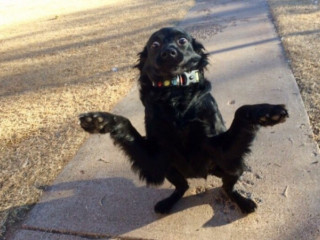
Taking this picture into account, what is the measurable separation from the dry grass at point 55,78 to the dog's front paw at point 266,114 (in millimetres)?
1719

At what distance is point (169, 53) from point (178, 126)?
42cm

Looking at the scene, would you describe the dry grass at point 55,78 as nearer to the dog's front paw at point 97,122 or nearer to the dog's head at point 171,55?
the dog's front paw at point 97,122

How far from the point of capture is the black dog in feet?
6.68

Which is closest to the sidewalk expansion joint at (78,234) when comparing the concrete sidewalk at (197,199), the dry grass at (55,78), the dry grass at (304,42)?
the concrete sidewalk at (197,199)

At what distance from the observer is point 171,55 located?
202 cm

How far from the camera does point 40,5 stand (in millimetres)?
12695

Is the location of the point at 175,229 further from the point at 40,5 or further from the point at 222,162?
the point at 40,5

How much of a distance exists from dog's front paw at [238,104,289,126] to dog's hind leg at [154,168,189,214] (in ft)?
2.26

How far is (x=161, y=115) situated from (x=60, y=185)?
1.16 m

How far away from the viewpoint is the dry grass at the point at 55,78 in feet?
9.86

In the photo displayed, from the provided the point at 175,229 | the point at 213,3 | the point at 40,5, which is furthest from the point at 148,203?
the point at 40,5

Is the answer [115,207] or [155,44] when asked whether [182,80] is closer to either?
[155,44]

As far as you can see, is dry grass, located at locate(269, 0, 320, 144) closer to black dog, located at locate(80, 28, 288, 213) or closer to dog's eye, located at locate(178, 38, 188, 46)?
black dog, located at locate(80, 28, 288, 213)

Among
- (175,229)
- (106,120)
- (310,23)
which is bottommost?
(175,229)
